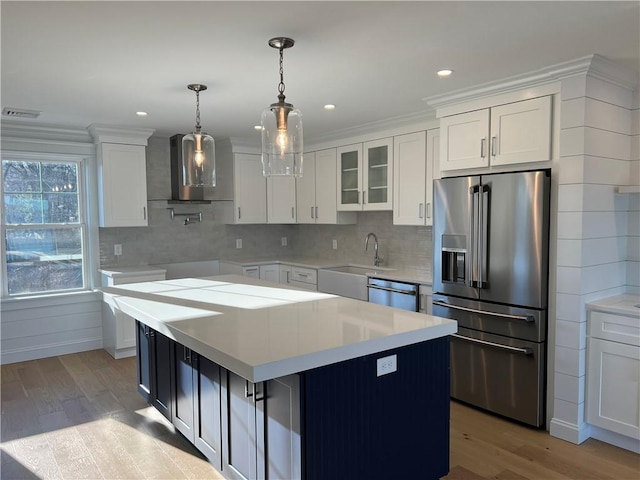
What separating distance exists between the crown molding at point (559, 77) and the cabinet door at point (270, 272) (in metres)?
2.98

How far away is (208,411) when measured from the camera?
2551mm

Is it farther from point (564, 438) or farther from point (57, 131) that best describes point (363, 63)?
point (57, 131)

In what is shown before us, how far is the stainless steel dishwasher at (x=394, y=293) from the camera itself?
4047mm

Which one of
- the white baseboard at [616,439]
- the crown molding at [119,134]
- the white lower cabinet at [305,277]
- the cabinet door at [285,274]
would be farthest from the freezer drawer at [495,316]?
the crown molding at [119,134]

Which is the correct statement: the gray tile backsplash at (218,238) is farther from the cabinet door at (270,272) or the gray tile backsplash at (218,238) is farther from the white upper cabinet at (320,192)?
the cabinet door at (270,272)

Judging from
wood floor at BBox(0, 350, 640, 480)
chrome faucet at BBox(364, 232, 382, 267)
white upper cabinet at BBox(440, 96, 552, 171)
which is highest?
white upper cabinet at BBox(440, 96, 552, 171)

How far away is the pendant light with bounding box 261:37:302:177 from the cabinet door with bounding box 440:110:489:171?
161cm

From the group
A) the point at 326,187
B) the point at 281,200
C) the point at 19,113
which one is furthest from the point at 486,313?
the point at 19,113

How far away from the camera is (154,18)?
2.13 meters

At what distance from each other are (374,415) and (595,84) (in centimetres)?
239

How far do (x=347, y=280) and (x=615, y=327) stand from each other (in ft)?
7.90

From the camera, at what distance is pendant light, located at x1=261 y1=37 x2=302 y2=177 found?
2309 mm

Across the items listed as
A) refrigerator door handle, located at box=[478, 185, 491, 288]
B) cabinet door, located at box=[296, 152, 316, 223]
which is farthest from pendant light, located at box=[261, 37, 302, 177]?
cabinet door, located at box=[296, 152, 316, 223]

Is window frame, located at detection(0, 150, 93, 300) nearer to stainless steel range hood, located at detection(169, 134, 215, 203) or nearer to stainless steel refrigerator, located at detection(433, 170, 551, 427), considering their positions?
stainless steel range hood, located at detection(169, 134, 215, 203)
